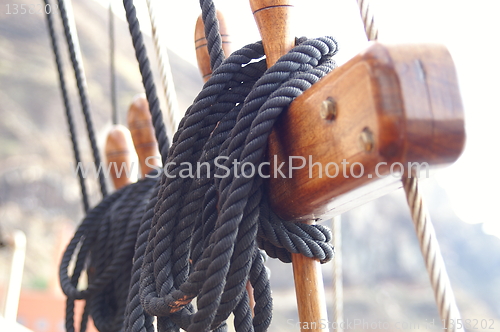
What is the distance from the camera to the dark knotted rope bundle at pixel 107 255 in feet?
2.10

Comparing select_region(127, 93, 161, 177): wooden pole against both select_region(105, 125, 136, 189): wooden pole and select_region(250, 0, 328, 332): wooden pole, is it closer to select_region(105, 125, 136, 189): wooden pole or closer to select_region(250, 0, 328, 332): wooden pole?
select_region(105, 125, 136, 189): wooden pole

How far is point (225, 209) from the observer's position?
14.1 inches

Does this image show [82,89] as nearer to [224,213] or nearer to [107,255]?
[107,255]

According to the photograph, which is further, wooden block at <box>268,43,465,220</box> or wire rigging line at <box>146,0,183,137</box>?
wire rigging line at <box>146,0,183,137</box>

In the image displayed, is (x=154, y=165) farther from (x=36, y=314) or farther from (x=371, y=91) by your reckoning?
(x=36, y=314)

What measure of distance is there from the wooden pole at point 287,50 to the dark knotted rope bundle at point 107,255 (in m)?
0.31

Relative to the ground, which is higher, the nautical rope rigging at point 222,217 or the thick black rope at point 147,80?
the thick black rope at point 147,80

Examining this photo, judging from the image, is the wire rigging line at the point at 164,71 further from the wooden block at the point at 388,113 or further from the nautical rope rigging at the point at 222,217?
the wooden block at the point at 388,113

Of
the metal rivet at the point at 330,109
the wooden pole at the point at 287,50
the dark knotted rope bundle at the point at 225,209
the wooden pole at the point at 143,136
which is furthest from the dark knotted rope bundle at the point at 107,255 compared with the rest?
the metal rivet at the point at 330,109

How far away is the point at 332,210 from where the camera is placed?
14.8 inches

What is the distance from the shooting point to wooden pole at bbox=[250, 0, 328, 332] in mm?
400

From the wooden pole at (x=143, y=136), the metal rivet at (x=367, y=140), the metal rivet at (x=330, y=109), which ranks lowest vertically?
the metal rivet at (x=367, y=140)

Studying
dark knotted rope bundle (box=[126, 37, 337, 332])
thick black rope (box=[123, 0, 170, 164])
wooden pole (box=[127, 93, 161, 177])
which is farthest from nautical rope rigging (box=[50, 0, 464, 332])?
wooden pole (box=[127, 93, 161, 177])

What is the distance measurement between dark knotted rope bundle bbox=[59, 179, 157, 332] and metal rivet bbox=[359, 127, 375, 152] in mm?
443
